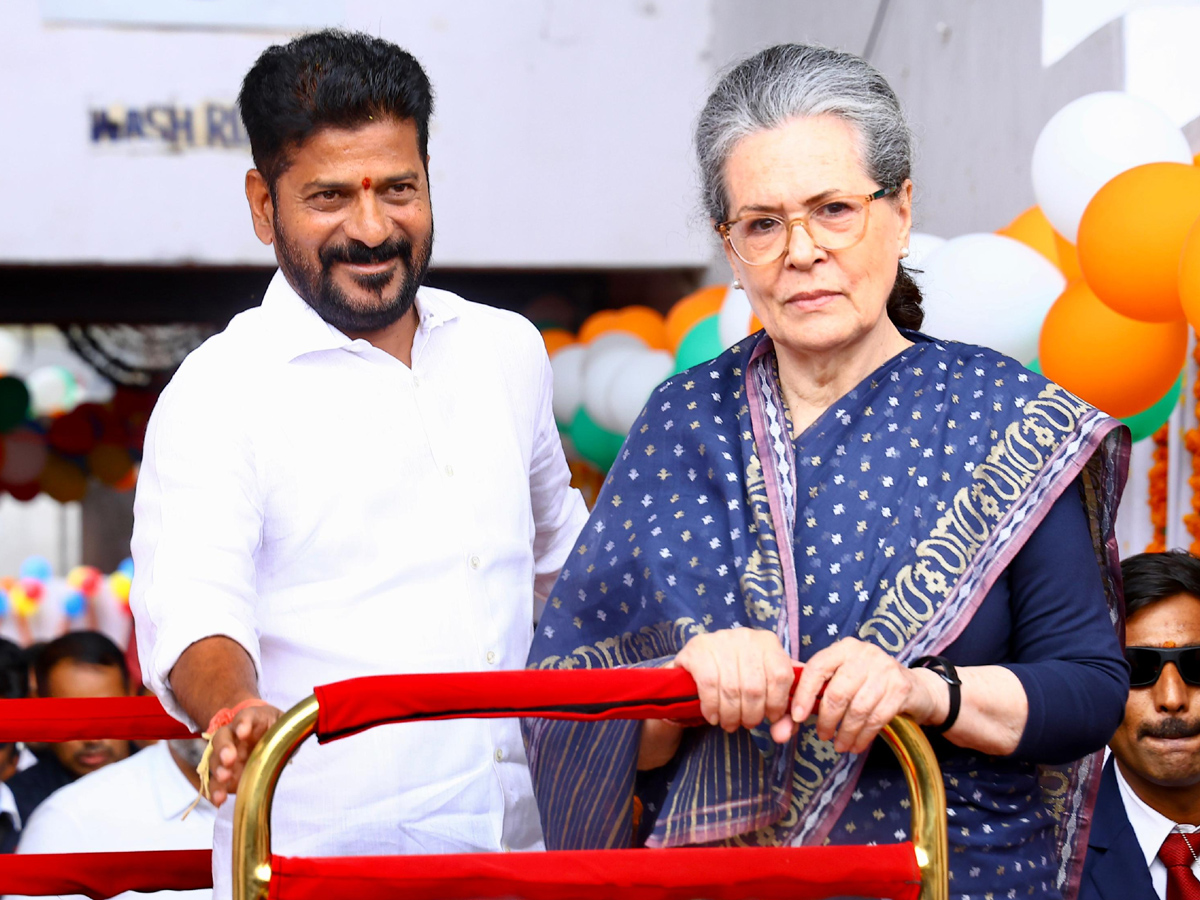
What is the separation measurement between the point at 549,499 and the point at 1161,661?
3.55 ft

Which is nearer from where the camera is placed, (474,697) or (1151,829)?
(474,697)

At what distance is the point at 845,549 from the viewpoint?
1414mm

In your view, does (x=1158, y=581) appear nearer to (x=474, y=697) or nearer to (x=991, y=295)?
(x=991, y=295)

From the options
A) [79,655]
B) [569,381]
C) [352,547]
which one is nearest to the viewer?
[352,547]

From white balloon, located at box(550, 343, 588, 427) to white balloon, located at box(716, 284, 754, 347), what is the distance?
1629mm

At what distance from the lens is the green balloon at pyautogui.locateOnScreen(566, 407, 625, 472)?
4852 millimetres

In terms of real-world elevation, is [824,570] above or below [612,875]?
above

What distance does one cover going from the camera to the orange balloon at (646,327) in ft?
15.9

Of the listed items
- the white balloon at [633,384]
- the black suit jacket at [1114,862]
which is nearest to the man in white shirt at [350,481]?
the black suit jacket at [1114,862]

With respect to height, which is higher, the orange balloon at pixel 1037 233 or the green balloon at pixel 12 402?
the orange balloon at pixel 1037 233

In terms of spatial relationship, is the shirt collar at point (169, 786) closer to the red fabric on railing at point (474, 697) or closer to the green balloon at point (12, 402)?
the red fabric on railing at point (474, 697)

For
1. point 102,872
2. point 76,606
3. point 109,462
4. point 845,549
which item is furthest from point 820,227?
point 76,606

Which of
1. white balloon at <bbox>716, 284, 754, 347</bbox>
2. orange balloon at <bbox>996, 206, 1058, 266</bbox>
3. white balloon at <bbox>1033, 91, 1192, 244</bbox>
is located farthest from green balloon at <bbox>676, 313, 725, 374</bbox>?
white balloon at <bbox>1033, 91, 1192, 244</bbox>

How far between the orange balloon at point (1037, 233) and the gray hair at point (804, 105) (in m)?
1.57
